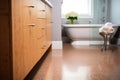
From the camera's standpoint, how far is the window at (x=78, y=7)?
6.46 metres

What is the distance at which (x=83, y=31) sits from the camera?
5.76 meters

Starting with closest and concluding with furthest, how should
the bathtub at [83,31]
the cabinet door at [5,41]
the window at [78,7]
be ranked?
the cabinet door at [5,41] → the bathtub at [83,31] → the window at [78,7]

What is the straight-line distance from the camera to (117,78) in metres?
2.20

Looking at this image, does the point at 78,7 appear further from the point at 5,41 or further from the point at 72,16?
the point at 5,41

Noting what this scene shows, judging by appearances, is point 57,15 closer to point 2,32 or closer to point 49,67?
point 49,67

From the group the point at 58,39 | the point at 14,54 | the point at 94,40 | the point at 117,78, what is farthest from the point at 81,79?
the point at 94,40

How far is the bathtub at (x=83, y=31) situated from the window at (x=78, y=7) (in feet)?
2.52

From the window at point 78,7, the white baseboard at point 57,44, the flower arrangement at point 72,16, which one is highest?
the window at point 78,7

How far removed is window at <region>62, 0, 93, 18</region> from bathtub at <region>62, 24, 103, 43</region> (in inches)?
30.2

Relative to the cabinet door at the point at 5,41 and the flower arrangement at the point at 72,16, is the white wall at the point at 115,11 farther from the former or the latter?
the cabinet door at the point at 5,41

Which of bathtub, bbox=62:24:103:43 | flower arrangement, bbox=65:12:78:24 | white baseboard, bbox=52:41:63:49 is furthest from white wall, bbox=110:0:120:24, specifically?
white baseboard, bbox=52:41:63:49

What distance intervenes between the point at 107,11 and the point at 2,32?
525 centimetres

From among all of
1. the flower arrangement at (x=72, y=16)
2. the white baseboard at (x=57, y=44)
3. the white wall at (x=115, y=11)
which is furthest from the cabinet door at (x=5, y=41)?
the flower arrangement at (x=72, y=16)

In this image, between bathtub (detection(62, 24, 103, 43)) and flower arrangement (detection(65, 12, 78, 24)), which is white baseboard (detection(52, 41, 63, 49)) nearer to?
bathtub (detection(62, 24, 103, 43))
